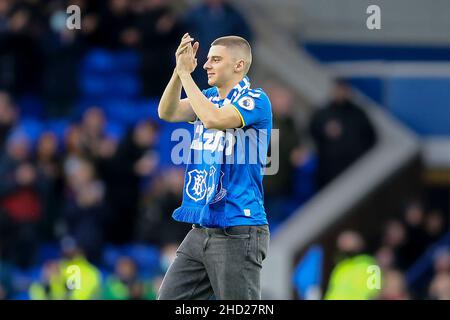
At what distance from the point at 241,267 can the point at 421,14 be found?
9.95 m

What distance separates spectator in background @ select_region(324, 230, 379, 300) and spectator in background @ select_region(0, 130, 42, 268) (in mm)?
3284

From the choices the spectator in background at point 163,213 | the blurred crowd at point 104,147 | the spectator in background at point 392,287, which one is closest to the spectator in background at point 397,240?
the spectator in background at point 392,287

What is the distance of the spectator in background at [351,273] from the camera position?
12.2 metres

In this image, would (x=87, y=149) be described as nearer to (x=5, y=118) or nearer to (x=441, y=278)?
(x=5, y=118)

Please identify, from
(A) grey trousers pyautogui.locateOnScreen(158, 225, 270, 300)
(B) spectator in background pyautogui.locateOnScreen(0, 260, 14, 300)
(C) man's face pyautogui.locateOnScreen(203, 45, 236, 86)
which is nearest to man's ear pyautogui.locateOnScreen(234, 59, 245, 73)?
(C) man's face pyautogui.locateOnScreen(203, 45, 236, 86)

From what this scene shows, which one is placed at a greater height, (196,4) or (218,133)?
(196,4)

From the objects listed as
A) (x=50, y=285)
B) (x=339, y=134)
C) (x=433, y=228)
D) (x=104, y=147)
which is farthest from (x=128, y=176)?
(x=433, y=228)

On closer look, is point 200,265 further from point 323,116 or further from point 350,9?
point 350,9

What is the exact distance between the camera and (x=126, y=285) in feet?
41.4

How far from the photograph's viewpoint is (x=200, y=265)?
23.2 ft

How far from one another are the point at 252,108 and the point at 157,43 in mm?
8208

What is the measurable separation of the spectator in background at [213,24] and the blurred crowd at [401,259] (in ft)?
7.93
